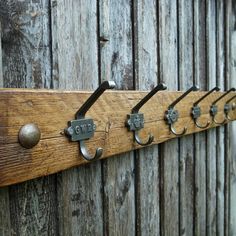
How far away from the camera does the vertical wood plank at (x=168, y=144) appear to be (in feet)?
3.52

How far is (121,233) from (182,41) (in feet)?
2.28

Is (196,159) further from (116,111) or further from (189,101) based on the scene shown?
(116,111)

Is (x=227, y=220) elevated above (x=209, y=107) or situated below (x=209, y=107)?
below

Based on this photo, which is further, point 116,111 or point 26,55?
point 116,111

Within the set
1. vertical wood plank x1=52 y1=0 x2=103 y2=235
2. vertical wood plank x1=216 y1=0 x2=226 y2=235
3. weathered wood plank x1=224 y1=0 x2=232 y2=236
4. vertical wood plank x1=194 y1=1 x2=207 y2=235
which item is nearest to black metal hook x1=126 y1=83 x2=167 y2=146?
vertical wood plank x1=52 y1=0 x2=103 y2=235

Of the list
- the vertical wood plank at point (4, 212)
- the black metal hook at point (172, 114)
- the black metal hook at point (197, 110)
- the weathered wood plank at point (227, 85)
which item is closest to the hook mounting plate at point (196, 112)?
the black metal hook at point (197, 110)

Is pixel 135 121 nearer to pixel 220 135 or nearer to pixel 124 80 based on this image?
pixel 124 80

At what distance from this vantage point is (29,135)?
555 mm

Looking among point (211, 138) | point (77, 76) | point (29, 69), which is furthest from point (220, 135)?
point (29, 69)

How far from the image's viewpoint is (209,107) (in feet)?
4.27

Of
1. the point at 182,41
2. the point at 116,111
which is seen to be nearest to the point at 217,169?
the point at 182,41

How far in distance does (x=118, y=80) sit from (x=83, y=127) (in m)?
0.25

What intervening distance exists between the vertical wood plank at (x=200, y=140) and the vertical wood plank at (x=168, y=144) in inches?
7.3

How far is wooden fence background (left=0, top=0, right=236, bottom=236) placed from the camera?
0.65 m
